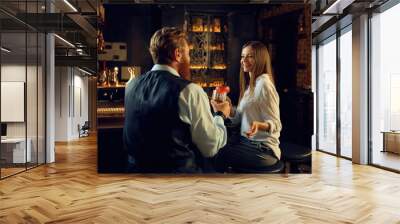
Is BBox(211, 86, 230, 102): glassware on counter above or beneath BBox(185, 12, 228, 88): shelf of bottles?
beneath

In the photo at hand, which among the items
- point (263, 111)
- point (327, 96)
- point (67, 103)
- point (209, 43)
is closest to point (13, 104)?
point (209, 43)

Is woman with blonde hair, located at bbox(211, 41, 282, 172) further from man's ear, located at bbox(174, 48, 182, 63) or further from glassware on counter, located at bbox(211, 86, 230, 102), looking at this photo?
man's ear, located at bbox(174, 48, 182, 63)

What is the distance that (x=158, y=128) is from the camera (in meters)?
5.45

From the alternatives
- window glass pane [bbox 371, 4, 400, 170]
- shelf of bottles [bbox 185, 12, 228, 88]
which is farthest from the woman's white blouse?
window glass pane [bbox 371, 4, 400, 170]

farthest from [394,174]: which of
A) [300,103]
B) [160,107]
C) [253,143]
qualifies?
[160,107]

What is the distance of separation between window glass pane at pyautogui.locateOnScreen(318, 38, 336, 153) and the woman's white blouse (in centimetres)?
408

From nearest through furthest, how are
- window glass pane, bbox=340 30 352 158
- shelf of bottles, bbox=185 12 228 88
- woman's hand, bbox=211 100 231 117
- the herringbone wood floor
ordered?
the herringbone wood floor
woman's hand, bbox=211 100 231 117
shelf of bottles, bbox=185 12 228 88
window glass pane, bbox=340 30 352 158

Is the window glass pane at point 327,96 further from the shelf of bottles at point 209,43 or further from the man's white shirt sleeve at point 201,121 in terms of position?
the man's white shirt sleeve at point 201,121

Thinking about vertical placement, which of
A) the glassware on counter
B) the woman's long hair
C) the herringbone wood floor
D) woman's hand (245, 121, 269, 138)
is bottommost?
the herringbone wood floor

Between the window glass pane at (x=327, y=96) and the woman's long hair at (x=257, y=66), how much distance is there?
4052mm

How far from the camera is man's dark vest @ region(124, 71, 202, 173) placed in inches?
214

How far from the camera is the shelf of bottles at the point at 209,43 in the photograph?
19.6ft

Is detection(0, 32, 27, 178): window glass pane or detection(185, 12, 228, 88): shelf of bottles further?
detection(0, 32, 27, 178): window glass pane

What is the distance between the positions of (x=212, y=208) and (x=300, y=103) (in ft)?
8.69
